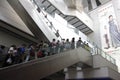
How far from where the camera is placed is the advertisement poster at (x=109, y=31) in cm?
1557

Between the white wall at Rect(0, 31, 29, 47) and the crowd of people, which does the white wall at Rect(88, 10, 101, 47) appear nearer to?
the white wall at Rect(0, 31, 29, 47)

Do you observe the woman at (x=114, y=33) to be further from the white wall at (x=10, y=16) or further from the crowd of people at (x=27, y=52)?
the crowd of people at (x=27, y=52)

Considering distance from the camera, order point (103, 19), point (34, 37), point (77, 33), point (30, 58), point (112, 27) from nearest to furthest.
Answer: point (30, 58)
point (34, 37)
point (77, 33)
point (112, 27)
point (103, 19)

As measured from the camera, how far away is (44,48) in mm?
7016

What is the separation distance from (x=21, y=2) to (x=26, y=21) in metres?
1.48

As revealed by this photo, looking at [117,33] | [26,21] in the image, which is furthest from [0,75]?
[117,33]

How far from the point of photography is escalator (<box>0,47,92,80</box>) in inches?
206

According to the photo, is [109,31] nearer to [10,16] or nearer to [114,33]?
[114,33]

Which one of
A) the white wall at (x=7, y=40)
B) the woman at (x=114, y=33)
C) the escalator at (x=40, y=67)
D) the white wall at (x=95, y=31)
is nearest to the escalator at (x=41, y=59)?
the escalator at (x=40, y=67)

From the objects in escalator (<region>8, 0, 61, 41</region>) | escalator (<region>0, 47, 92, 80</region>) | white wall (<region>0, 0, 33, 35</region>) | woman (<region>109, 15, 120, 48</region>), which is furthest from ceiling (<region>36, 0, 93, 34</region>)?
escalator (<region>0, 47, 92, 80</region>)

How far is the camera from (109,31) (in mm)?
16812

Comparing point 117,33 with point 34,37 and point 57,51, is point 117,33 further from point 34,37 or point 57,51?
point 57,51

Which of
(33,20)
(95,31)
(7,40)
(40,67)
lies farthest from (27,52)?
(95,31)

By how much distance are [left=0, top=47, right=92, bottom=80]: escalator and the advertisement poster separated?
285 inches
